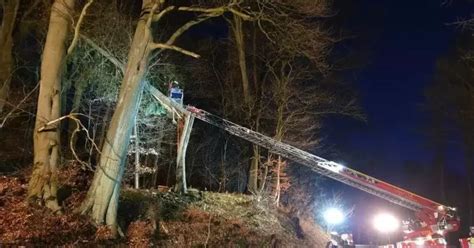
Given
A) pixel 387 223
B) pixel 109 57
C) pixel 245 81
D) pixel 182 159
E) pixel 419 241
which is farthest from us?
pixel 245 81

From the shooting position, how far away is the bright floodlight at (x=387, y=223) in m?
19.2

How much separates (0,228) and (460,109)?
29.6 metres

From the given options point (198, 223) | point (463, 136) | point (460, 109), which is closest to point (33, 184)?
point (198, 223)

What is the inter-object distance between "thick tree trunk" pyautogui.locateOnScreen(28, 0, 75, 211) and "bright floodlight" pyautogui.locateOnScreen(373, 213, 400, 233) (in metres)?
12.9

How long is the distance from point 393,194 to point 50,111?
13469mm

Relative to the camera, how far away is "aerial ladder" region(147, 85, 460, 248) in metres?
17.2

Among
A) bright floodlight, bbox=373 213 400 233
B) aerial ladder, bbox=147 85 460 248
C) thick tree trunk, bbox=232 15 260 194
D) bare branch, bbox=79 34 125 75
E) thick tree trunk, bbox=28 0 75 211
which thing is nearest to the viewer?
thick tree trunk, bbox=28 0 75 211

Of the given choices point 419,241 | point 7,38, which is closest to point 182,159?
point 7,38

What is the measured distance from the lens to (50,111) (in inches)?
483

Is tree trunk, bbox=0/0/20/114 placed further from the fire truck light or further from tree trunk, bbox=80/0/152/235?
the fire truck light

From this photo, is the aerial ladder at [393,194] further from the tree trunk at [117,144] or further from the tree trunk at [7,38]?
the tree trunk at [117,144]

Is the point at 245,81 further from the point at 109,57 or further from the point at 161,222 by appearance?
the point at 161,222

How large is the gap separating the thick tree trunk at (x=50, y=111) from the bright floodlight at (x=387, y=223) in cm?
1289

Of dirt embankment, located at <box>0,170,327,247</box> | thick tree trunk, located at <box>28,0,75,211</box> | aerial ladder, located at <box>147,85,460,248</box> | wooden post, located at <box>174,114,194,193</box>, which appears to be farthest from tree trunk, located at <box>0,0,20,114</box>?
wooden post, located at <box>174,114,194,193</box>
